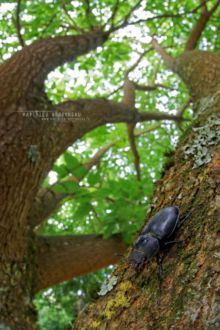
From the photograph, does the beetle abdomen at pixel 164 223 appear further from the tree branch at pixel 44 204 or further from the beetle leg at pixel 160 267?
the tree branch at pixel 44 204

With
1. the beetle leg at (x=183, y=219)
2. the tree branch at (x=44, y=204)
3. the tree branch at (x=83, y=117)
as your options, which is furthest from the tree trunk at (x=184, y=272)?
the tree branch at (x=44, y=204)

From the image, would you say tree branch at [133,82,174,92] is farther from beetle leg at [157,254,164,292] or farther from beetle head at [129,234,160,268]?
beetle leg at [157,254,164,292]

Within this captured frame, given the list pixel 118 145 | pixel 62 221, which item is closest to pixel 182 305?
pixel 62 221

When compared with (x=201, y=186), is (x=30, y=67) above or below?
above

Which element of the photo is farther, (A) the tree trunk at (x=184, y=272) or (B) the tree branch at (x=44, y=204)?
(B) the tree branch at (x=44, y=204)

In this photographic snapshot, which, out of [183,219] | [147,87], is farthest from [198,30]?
[183,219]

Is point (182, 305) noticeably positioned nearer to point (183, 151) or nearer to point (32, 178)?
point (183, 151)
